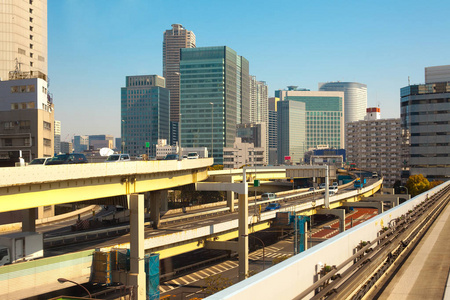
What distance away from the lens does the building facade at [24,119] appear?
8606 cm

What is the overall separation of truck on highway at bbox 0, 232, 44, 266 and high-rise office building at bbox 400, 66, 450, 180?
17128cm

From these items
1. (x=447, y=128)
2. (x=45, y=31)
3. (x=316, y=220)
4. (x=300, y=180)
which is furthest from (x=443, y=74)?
(x=45, y=31)

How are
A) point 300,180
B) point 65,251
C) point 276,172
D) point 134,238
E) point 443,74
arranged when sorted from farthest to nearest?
point 443,74
point 300,180
point 276,172
point 65,251
point 134,238

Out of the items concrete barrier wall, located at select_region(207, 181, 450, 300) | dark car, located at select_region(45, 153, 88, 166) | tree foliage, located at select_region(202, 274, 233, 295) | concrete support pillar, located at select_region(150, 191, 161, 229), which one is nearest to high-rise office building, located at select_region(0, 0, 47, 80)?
concrete support pillar, located at select_region(150, 191, 161, 229)

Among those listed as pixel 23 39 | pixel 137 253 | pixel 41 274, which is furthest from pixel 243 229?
pixel 23 39

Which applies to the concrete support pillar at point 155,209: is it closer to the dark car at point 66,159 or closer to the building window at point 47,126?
the dark car at point 66,159

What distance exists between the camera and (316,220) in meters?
118

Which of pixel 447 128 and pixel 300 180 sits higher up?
pixel 447 128

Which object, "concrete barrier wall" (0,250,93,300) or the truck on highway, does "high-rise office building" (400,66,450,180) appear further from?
the truck on highway

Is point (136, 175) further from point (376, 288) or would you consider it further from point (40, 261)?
point (376, 288)

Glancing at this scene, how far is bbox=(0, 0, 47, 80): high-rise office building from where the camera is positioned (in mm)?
100688

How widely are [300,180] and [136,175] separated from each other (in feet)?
458

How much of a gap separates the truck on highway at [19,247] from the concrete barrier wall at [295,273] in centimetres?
2983

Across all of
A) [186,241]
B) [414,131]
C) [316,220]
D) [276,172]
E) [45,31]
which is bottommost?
→ [316,220]
